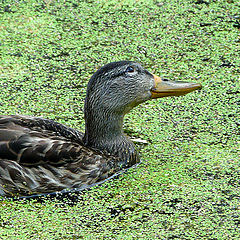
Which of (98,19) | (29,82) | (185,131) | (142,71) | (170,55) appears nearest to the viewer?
(142,71)

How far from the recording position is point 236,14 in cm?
897

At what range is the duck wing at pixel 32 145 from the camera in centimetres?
550

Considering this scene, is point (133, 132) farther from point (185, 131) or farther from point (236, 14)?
point (236, 14)

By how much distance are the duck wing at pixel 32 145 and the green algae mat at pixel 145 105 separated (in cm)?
37

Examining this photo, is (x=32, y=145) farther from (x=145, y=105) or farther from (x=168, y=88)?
(x=145, y=105)

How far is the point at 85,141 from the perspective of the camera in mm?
6012

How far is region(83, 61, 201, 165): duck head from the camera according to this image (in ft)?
19.2

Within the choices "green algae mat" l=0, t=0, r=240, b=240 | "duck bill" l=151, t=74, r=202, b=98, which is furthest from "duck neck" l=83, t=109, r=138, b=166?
"duck bill" l=151, t=74, r=202, b=98

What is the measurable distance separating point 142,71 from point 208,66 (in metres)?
1.93

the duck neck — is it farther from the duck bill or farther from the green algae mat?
the duck bill

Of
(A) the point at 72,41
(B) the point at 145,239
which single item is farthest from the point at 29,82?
(B) the point at 145,239

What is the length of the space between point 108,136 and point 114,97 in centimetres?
37

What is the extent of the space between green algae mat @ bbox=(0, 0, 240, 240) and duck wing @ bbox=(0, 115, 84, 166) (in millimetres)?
369

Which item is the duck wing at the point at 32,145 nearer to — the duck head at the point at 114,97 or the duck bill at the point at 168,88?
the duck head at the point at 114,97
